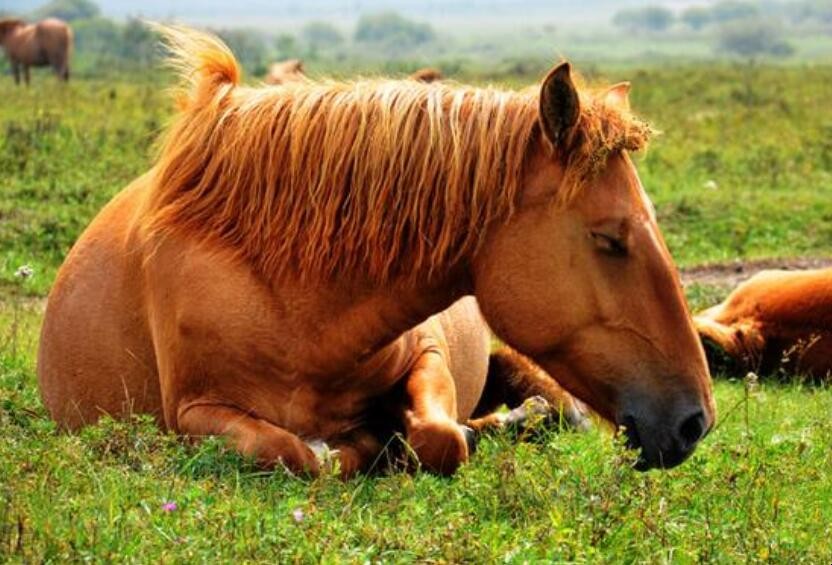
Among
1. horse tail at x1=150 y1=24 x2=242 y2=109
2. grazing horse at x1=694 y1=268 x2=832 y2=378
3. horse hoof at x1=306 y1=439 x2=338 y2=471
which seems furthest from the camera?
grazing horse at x1=694 y1=268 x2=832 y2=378

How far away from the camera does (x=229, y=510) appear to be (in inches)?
176

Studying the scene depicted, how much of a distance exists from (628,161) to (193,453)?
1.83 metres

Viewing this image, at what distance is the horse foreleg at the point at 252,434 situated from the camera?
560 cm

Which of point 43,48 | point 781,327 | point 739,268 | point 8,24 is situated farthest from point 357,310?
point 8,24

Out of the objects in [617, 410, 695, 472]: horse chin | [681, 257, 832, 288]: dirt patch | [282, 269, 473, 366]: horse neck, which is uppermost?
[282, 269, 473, 366]: horse neck

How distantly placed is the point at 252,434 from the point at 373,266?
73cm

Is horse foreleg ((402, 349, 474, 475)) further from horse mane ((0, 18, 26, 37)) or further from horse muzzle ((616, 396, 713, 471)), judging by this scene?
horse mane ((0, 18, 26, 37))

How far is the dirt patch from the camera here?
13.0m

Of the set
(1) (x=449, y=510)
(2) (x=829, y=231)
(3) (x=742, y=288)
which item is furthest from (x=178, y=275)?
(2) (x=829, y=231)

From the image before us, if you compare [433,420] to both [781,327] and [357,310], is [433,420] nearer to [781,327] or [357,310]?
[357,310]

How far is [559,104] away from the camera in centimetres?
530

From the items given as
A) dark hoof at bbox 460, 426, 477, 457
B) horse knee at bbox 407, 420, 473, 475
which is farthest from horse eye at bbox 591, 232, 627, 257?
dark hoof at bbox 460, 426, 477, 457

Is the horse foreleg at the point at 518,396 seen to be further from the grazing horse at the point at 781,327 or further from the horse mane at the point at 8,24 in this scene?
the horse mane at the point at 8,24

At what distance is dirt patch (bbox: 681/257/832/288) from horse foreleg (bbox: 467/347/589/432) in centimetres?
522
